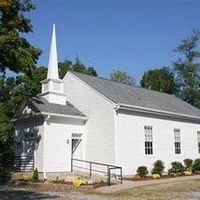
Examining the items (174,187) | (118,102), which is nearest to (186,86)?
(118,102)

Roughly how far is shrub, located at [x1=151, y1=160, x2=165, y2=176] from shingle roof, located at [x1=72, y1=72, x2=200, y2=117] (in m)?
3.92

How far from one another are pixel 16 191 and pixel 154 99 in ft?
58.6

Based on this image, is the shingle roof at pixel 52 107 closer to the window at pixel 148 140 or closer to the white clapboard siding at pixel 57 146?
the white clapboard siding at pixel 57 146

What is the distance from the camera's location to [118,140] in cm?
2706

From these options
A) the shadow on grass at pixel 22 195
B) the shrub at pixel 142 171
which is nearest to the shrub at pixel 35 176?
the shadow on grass at pixel 22 195

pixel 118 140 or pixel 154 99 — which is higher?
pixel 154 99

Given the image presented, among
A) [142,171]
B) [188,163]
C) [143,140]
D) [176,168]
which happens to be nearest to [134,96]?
[143,140]

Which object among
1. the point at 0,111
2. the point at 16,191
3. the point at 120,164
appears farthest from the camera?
the point at 0,111

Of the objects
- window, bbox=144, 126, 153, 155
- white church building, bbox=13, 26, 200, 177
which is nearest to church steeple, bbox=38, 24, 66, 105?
white church building, bbox=13, 26, 200, 177

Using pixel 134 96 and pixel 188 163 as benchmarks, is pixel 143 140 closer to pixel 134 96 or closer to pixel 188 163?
pixel 134 96

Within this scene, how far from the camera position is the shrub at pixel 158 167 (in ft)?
95.8

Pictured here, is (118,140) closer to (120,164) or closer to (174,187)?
(120,164)

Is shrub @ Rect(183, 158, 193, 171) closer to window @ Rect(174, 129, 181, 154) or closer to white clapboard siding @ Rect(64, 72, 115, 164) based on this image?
window @ Rect(174, 129, 181, 154)

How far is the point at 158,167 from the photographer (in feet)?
96.4
